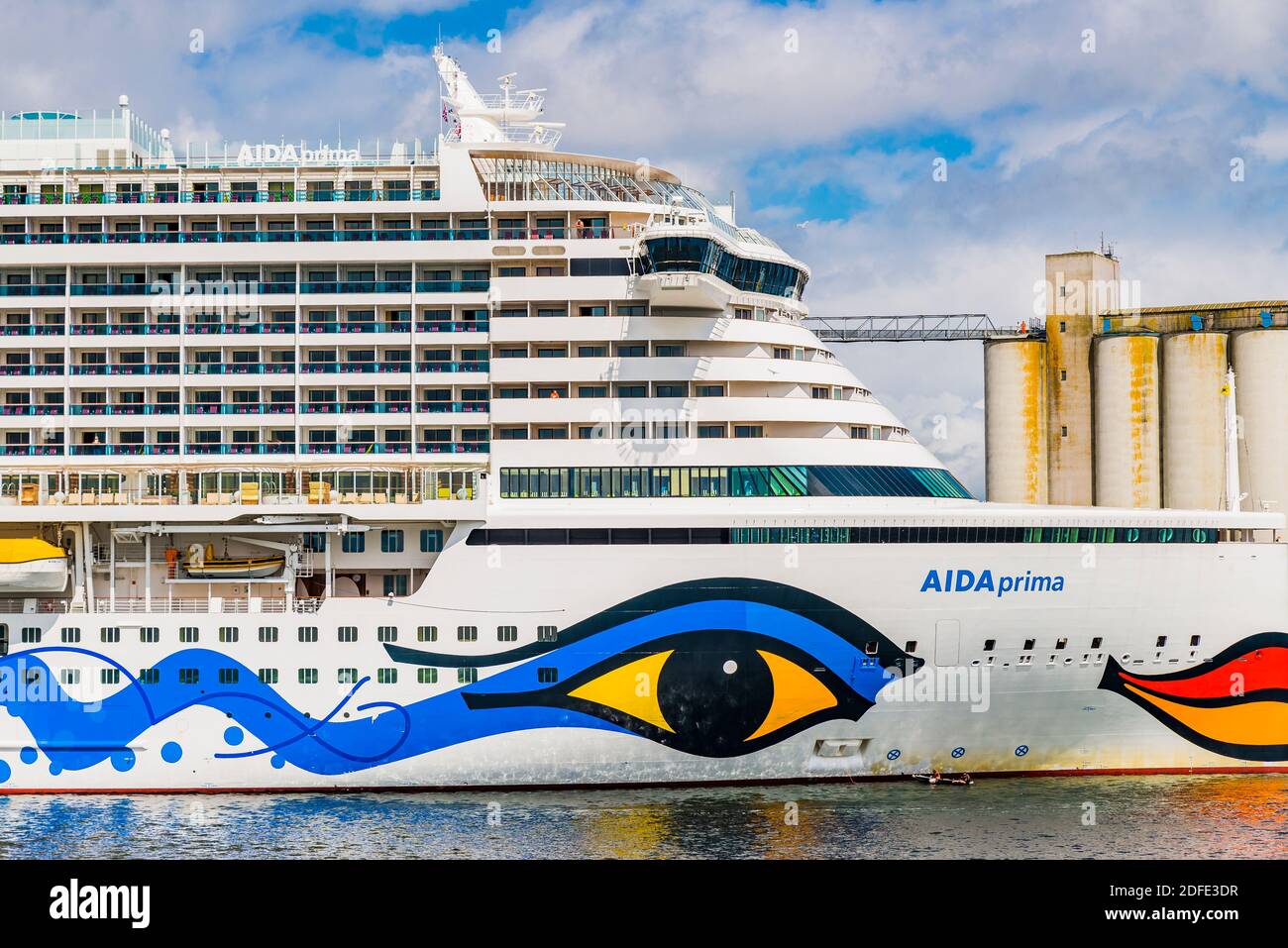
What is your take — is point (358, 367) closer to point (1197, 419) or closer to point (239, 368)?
point (239, 368)

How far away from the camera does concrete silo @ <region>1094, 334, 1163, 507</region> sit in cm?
4488

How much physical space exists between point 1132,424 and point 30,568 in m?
34.7

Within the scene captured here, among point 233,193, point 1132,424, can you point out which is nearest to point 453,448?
point 233,193

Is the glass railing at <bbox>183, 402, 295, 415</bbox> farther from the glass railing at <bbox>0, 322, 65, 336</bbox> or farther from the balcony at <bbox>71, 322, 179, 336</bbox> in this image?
the glass railing at <bbox>0, 322, 65, 336</bbox>

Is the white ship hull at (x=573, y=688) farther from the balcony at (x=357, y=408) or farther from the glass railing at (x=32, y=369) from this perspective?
the glass railing at (x=32, y=369)

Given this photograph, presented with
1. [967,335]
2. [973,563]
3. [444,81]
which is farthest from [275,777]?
[967,335]

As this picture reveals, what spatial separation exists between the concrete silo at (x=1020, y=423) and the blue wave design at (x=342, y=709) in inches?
907

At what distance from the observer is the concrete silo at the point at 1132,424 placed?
44875 millimetres

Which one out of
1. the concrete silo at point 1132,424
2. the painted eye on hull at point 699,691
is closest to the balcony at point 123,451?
the painted eye on hull at point 699,691

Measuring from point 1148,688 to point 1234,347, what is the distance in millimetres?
20730

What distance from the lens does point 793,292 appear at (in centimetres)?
3159

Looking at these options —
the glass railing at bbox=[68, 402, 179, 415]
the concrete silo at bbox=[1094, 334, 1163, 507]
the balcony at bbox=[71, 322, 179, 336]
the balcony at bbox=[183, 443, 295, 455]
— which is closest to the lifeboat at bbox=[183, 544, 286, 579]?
the balcony at bbox=[183, 443, 295, 455]

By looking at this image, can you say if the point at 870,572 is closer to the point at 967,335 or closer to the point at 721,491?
the point at 721,491

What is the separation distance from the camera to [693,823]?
23.6 m
